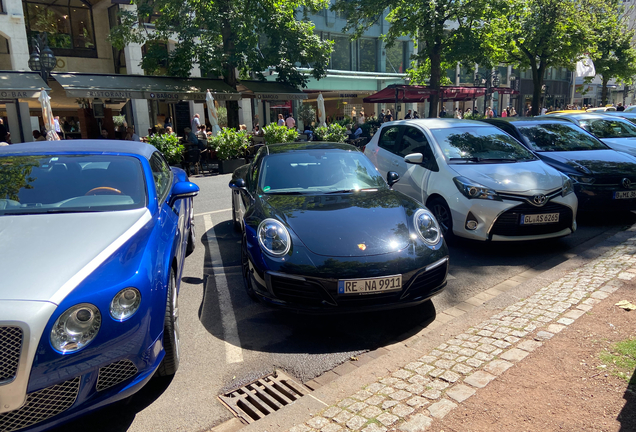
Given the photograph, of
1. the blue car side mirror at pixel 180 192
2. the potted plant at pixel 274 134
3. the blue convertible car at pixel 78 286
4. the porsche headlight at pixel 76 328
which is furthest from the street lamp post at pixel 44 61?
the porsche headlight at pixel 76 328

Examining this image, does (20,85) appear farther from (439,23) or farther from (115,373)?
(115,373)

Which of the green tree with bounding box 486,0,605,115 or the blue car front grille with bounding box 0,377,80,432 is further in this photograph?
the green tree with bounding box 486,0,605,115

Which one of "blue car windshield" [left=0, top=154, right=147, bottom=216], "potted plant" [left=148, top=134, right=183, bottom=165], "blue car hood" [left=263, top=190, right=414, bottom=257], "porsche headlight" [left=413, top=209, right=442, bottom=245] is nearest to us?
"blue car windshield" [left=0, top=154, right=147, bottom=216]

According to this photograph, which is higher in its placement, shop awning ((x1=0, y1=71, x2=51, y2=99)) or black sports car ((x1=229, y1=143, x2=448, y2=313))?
shop awning ((x1=0, y1=71, x2=51, y2=99))

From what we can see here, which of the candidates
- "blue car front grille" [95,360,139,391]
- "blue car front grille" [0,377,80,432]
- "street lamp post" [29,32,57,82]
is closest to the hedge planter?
"street lamp post" [29,32,57,82]

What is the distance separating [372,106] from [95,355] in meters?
37.3

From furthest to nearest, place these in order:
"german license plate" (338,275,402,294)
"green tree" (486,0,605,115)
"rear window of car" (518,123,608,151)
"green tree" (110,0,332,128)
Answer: "green tree" (486,0,605,115) < "green tree" (110,0,332,128) < "rear window of car" (518,123,608,151) < "german license plate" (338,275,402,294)

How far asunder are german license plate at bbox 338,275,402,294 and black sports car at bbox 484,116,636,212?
4.82 meters

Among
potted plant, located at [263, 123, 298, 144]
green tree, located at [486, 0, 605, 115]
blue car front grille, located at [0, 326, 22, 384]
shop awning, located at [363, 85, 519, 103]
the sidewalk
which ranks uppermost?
green tree, located at [486, 0, 605, 115]

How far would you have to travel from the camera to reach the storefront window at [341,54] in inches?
1297

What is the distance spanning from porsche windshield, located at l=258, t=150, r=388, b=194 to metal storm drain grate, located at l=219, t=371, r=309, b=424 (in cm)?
226

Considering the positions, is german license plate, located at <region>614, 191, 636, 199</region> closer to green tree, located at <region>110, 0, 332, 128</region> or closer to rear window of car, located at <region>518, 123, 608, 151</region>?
rear window of car, located at <region>518, 123, 608, 151</region>

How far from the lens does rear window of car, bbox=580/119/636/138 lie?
9867mm

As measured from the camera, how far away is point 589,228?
287 inches
